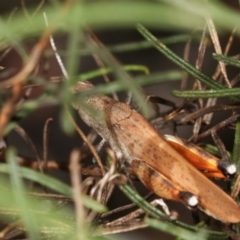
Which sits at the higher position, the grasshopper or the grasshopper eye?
the grasshopper eye

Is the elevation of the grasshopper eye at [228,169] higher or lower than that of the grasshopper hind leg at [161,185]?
higher

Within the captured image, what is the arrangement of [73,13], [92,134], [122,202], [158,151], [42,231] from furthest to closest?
[122,202]
[92,134]
[158,151]
[42,231]
[73,13]

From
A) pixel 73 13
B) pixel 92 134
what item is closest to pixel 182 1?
pixel 73 13

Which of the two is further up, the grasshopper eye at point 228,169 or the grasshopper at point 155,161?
the grasshopper eye at point 228,169

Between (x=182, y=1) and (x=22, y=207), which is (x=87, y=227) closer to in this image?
(x=22, y=207)

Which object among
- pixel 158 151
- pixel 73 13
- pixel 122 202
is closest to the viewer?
pixel 73 13
